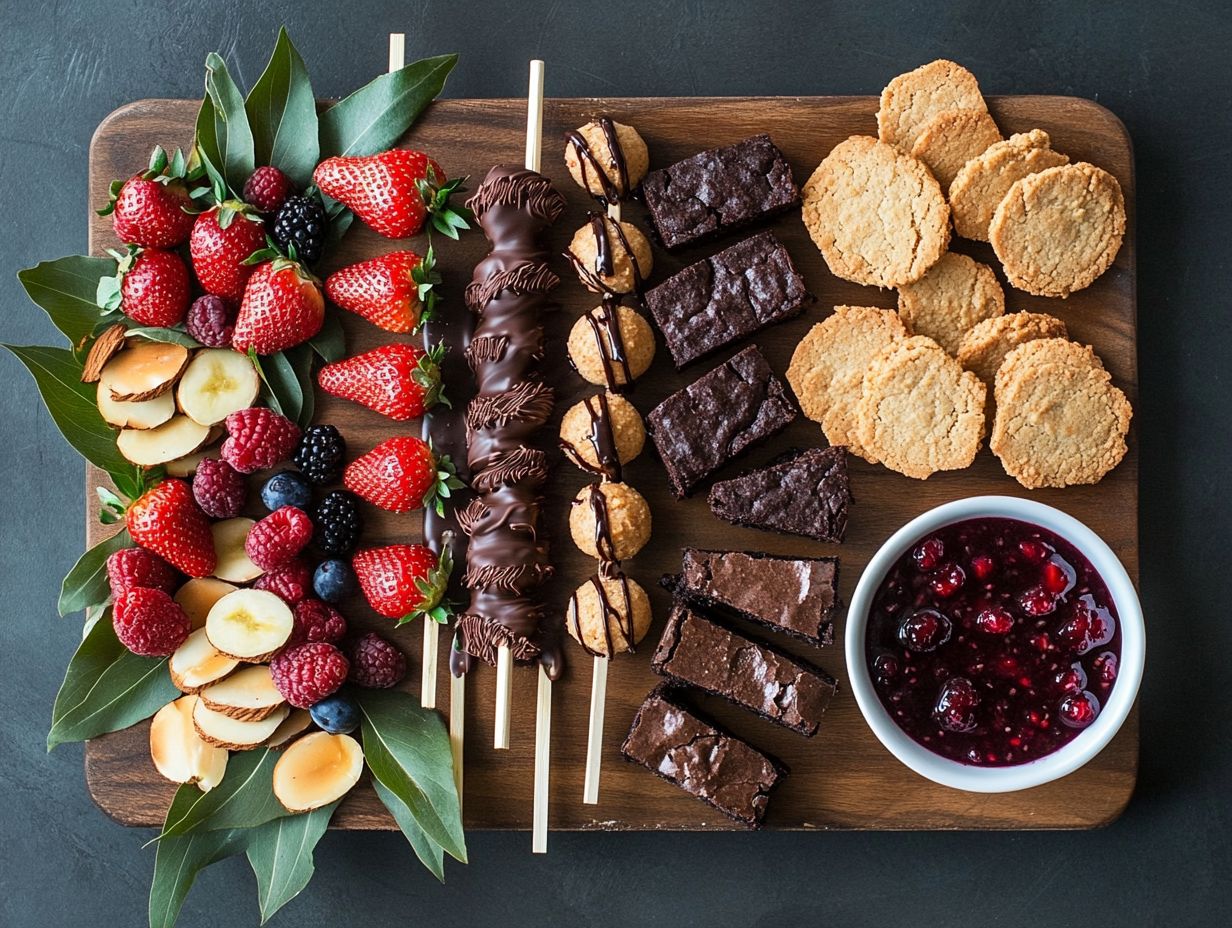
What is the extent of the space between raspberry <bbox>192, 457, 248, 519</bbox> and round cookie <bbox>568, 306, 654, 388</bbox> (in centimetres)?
113

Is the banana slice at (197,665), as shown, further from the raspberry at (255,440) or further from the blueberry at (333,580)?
the raspberry at (255,440)

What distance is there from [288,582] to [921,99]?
2.49m

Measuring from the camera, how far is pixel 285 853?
3184 mm

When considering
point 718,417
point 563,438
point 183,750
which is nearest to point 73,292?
point 183,750

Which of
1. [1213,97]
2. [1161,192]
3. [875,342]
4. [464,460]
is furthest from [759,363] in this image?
[1213,97]

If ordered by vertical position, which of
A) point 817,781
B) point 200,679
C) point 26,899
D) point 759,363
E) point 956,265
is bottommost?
point 26,899

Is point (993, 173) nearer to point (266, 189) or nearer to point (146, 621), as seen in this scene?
point (266, 189)

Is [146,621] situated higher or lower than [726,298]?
lower

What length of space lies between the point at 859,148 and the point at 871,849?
7.59 feet

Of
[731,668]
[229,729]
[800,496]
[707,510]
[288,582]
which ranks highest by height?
[800,496]

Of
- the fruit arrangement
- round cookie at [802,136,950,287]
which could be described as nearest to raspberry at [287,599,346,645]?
the fruit arrangement

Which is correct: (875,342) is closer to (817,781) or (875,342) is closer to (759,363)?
(759,363)

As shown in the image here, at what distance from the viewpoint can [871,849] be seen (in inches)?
135

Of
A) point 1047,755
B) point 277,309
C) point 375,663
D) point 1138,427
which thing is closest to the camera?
point 1047,755
